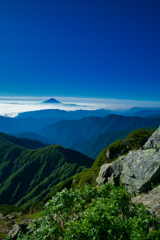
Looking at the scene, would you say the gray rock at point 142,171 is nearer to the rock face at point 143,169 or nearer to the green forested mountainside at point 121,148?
the rock face at point 143,169

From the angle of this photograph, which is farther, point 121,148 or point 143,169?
point 121,148

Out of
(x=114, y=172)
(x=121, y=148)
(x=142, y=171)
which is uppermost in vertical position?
(x=142, y=171)

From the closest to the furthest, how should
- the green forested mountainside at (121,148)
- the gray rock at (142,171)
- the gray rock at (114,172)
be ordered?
1. the gray rock at (142,171)
2. the gray rock at (114,172)
3. the green forested mountainside at (121,148)

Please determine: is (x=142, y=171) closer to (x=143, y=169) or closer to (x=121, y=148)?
(x=143, y=169)

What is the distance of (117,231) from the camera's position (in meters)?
6.37

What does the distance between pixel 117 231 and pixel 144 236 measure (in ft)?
4.26

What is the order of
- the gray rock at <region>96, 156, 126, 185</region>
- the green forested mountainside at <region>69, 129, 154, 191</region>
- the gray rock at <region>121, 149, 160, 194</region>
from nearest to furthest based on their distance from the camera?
the gray rock at <region>121, 149, 160, 194</region>
the gray rock at <region>96, 156, 126, 185</region>
the green forested mountainside at <region>69, 129, 154, 191</region>

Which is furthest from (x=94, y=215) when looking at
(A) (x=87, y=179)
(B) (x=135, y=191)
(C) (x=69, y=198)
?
(A) (x=87, y=179)

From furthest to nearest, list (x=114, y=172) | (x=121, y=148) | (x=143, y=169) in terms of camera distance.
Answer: (x=121, y=148) → (x=114, y=172) → (x=143, y=169)

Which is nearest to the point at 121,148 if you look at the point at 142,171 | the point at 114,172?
the point at 114,172

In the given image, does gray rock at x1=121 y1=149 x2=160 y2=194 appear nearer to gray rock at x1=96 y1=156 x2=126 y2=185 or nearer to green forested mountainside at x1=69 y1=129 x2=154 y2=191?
gray rock at x1=96 y1=156 x2=126 y2=185

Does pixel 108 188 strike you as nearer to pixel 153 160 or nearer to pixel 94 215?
pixel 94 215

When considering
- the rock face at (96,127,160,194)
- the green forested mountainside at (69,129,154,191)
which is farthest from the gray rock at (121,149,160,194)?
the green forested mountainside at (69,129,154,191)

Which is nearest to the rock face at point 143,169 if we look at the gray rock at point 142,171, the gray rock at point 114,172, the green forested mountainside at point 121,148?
the gray rock at point 142,171
